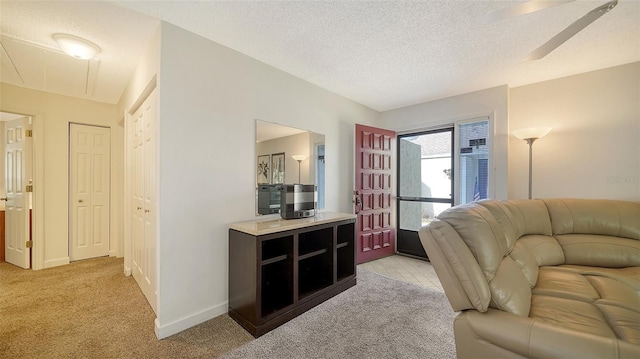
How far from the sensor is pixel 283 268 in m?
2.33

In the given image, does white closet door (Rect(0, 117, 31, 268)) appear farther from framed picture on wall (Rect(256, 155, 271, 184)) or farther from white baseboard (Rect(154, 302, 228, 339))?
framed picture on wall (Rect(256, 155, 271, 184))

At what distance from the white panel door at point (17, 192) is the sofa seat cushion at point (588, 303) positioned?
5.46m

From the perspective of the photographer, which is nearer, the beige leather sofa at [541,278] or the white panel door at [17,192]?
the beige leather sofa at [541,278]

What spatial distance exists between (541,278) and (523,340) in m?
1.24

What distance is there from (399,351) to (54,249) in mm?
4476

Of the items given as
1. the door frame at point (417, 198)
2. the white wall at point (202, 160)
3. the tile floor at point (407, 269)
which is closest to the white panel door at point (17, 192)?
the white wall at point (202, 160)

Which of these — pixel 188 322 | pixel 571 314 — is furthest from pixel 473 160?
pixel 188 322

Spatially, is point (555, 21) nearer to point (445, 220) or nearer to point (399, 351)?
point (445, 220)

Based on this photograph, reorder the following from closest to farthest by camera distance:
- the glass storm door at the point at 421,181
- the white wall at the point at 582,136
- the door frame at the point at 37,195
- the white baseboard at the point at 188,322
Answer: the white baseboard at the point at 188,322, the white wall at the point at 582,136, the door frame at the point at 37,195, the glass storm door at the point at 421,181

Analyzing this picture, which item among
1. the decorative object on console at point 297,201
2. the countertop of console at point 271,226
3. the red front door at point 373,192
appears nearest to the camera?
the countertop of console at point 271,226

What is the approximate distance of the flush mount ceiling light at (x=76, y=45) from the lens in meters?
2.00

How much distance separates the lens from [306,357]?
165cm

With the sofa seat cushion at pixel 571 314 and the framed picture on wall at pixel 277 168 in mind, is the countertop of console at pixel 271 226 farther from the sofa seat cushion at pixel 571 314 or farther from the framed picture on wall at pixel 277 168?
the sofa seat cushion at pixel 571 314

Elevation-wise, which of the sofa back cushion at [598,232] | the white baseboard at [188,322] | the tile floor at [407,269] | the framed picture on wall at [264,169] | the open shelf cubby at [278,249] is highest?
the framed picture on wall at [264,169]
